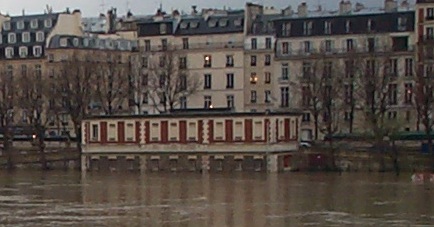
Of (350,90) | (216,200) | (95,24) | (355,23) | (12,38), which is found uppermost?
(95,24)

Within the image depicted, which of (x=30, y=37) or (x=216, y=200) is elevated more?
(x=30, y=37)

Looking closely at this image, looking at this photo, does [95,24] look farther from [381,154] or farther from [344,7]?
[381,154]

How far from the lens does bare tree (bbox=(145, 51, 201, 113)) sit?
96812 millimetres

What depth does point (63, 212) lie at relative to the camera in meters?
48.8

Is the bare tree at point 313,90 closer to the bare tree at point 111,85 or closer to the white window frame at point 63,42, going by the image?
the bare tree at point 111,85

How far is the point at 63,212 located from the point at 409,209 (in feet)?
48.7

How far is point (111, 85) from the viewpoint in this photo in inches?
3701

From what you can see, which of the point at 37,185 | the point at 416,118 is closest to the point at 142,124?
the point at 37,185

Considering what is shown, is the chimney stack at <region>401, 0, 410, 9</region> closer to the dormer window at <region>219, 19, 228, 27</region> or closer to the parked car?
the dormer window at <region>219, 19, 228, 27</region>

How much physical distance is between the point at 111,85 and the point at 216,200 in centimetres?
4121

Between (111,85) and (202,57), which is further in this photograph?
(202,57)

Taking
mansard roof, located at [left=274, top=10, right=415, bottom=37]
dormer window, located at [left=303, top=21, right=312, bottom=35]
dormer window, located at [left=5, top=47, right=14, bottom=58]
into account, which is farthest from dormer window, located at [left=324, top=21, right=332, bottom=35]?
dormer window, located at [left=5, top=47, right=14, bottom=58]

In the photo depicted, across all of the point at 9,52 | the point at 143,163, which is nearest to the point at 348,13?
the point at 143,163

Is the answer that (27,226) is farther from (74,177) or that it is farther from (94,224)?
(74,177)
